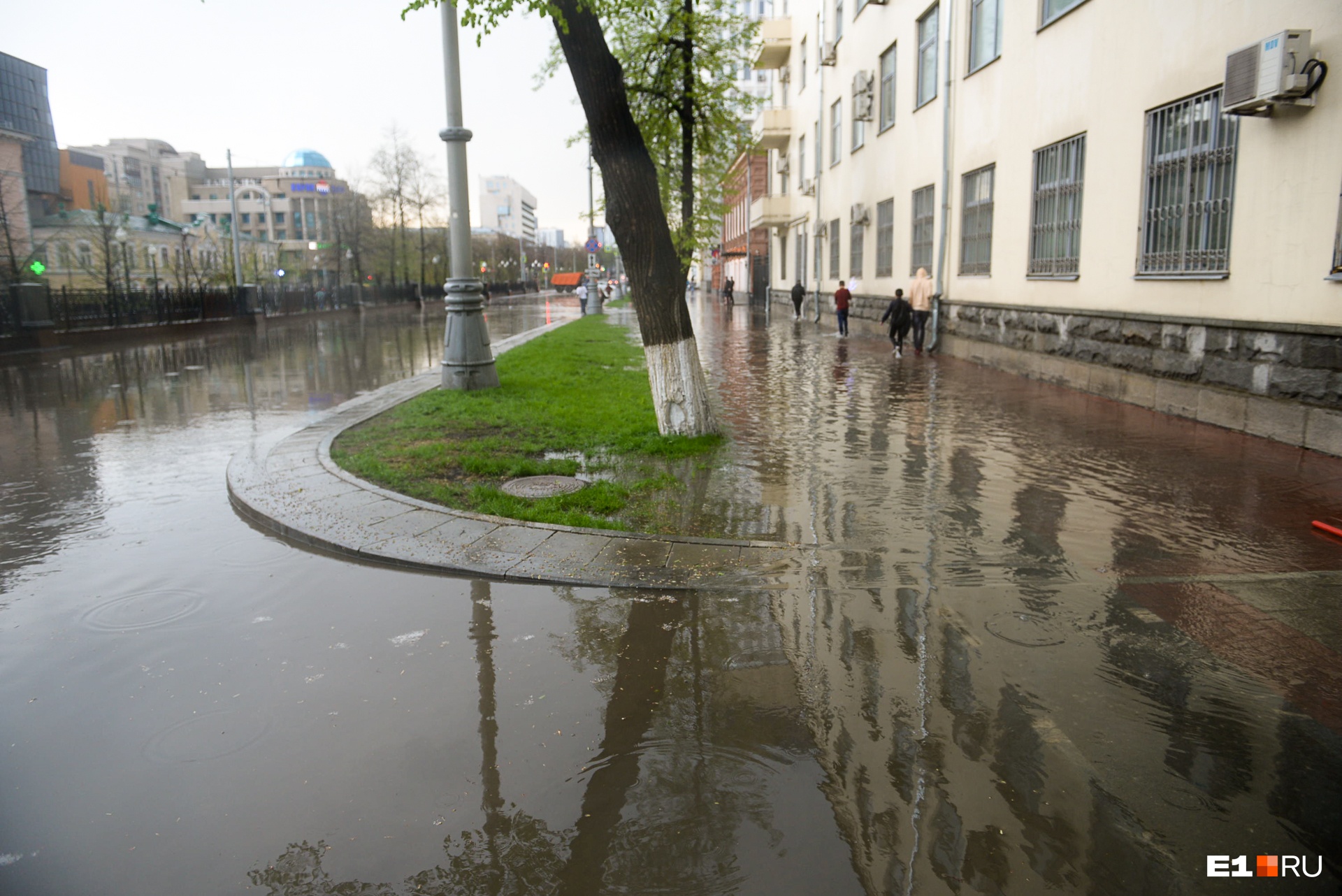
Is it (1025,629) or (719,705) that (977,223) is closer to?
(1025,629)

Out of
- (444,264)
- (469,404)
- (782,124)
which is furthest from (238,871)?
(444,264)

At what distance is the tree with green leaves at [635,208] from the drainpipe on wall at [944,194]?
11.4m

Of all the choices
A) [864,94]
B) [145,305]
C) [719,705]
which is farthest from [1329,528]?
[145,305]

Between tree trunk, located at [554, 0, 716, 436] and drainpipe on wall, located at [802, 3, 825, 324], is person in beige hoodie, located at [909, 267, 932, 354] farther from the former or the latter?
drainpipe on wall, located at [802, 3, 825, 324]

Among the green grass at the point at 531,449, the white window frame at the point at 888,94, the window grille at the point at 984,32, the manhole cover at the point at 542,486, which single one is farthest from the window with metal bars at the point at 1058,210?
the manhole cover at the point at 542,486

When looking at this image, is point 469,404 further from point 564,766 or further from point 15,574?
point 564,766

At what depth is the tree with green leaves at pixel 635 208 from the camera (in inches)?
321

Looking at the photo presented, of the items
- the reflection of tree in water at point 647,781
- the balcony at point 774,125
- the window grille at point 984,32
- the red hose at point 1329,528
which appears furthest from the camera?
the balcony at point 774,125

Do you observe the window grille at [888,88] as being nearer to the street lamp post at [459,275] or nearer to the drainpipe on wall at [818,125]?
the drainpipe on wall at [818,125]

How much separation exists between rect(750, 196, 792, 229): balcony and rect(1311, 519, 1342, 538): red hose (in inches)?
1404

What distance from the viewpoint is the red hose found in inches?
226

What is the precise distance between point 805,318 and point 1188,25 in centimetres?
2405

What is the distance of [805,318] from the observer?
34625mm

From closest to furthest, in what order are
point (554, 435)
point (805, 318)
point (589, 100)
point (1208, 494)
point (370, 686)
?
point (370, 686) < point (1208, 494) < point (589, 100) < point (554, 435) < point (805, 318)
